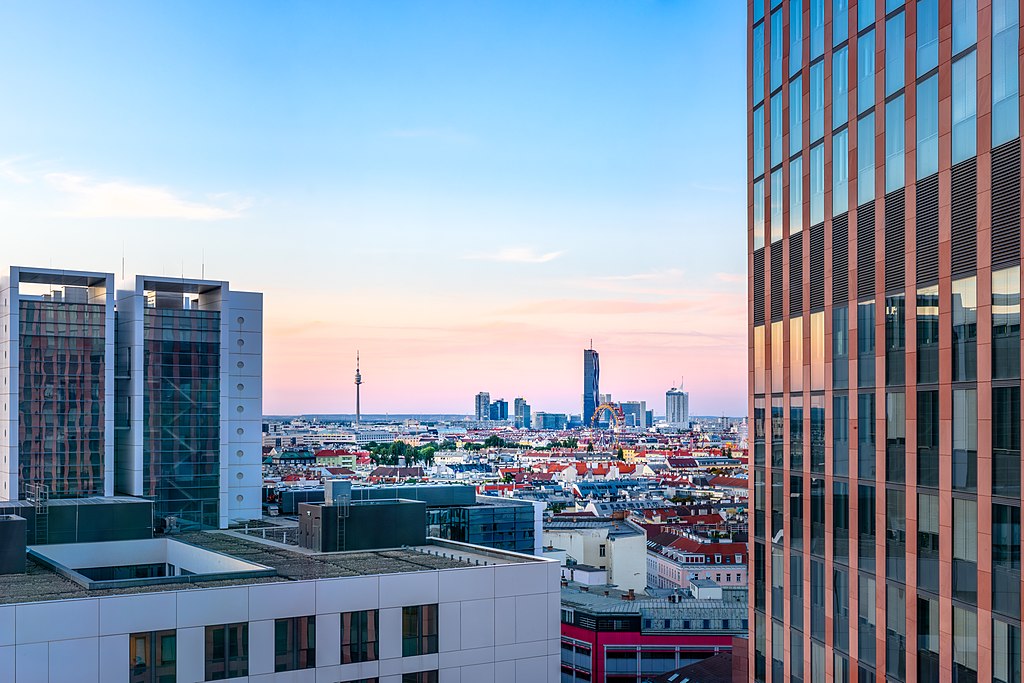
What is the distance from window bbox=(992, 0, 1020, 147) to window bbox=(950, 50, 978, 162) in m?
0.73

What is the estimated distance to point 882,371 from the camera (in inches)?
1138

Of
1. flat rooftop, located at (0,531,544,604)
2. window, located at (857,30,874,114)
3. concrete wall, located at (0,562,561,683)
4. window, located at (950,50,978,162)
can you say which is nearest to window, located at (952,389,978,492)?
window, located at (950,50,978,162)

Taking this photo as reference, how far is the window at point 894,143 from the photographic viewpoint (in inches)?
1110

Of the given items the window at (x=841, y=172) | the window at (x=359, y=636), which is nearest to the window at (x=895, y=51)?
the window at (x=841, y=172)

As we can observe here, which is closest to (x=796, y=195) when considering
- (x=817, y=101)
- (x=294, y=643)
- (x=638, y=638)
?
(x=817, y=101)

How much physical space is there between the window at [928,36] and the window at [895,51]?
787 mm

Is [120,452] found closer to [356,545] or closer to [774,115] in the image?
[356,545]

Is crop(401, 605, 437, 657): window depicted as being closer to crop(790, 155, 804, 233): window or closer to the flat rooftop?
the flat rooftop

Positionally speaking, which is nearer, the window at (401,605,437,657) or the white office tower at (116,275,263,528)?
the window at (401,605,437,657)

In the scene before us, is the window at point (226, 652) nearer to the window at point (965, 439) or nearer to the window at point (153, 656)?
the window at point (153, 656)

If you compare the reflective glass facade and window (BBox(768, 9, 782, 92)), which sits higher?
window (BBox(768, 9, 782, 92))

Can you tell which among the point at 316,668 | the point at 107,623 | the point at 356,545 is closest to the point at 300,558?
the point at 356,545

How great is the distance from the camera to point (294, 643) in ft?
124

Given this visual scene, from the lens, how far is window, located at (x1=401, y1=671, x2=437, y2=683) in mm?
39228
